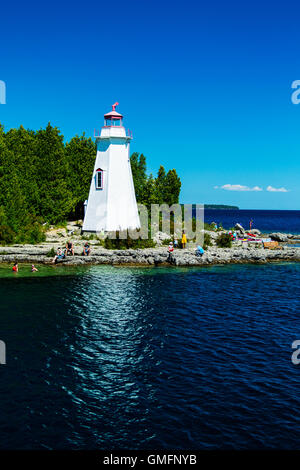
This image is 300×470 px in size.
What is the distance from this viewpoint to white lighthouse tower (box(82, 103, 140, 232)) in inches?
1646

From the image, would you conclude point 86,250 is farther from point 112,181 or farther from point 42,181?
point 42,181

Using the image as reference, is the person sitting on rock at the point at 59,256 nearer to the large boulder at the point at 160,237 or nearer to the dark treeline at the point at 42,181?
the dark treeline at the point at 42,181

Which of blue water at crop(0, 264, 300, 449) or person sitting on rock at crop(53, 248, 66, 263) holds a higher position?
person sitting on rock at crop(53, 248, 66, 263)

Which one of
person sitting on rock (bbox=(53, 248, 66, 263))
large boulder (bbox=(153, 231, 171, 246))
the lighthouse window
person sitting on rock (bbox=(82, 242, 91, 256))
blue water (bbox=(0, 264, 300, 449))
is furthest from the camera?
large boulder (bbox=(153, 231, 171, 246))

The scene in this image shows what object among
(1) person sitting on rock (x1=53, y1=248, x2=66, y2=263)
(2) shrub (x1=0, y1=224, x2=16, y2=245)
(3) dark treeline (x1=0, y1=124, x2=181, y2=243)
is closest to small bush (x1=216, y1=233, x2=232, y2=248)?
(3) dark treeline (x1=0, y1=124, x2=181, y2=243)

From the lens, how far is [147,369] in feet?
47.1

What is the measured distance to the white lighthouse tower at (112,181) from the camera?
41812 mm

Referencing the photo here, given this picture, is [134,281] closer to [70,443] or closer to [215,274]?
[215,274]

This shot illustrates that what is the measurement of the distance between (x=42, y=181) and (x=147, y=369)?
129 ft

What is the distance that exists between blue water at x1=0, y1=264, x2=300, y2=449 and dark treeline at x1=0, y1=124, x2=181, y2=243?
1872cm

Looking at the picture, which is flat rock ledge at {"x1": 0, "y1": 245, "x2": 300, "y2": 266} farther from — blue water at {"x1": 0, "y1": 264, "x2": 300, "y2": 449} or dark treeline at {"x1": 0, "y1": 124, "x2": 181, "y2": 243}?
blue water at {"x1": 0, "y1": 264, "x2": 300, "y2": 449}

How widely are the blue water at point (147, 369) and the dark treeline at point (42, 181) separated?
1872 cm

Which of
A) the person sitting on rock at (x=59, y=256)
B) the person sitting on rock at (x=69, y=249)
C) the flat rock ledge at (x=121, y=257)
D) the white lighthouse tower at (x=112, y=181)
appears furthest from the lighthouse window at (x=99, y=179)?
the person sitting on rock at (x=59, y=256)

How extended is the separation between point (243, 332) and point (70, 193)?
123 ft
